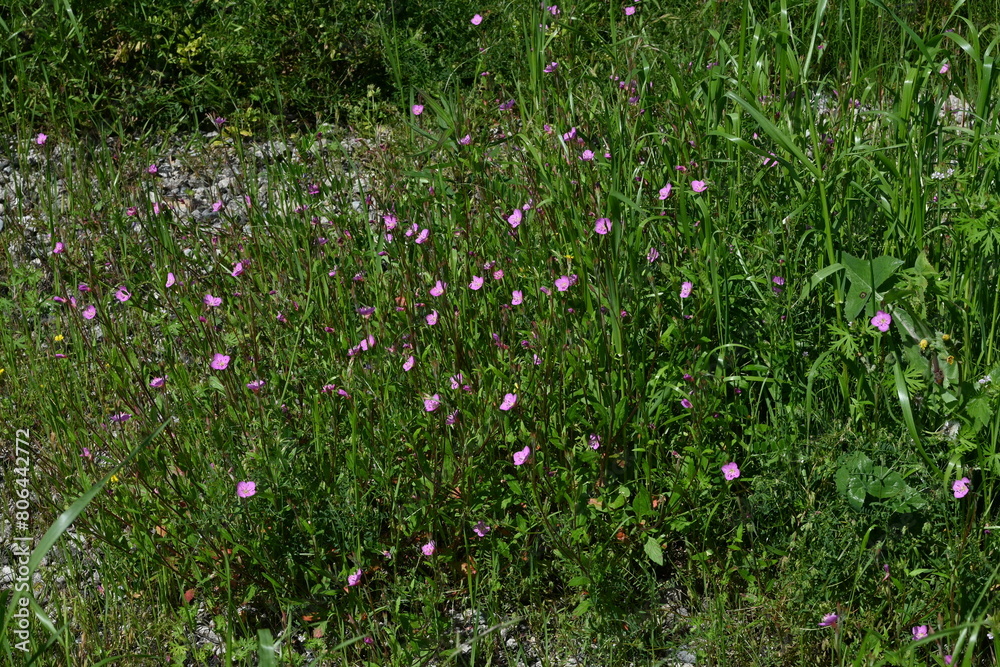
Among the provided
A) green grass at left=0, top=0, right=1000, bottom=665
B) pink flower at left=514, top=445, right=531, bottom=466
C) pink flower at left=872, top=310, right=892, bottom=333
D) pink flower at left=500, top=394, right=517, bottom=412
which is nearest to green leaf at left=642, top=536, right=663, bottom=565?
green grass at left=0, top=0, right=1000, bottom=665

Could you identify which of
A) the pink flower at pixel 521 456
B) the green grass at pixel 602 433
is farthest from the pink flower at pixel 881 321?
the pink flower at pixel 521 456

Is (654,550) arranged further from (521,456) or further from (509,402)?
(509,402)

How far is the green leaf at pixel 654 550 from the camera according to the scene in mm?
2074

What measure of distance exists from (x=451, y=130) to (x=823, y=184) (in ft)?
3.84

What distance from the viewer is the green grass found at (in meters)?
2.04

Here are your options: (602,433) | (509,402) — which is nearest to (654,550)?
(602,433)

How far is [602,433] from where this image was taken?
2258 mm

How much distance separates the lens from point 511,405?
2258 millimetres

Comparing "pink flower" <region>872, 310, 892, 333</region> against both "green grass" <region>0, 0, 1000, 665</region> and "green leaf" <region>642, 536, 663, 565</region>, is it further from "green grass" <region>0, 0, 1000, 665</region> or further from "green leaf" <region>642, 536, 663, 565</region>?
"green leaf" <region>642, 536, 663, 565</region>

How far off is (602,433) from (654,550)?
32 cm

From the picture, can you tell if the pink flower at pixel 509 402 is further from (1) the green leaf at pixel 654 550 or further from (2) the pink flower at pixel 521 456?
(1) the green leaf at pixel 654 550

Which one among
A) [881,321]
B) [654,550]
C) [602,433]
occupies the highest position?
[881,321]

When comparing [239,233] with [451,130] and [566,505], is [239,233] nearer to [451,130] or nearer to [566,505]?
[451,130]

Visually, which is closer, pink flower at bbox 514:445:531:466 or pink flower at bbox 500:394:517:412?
pink flower at bbox 514:445:531:466
